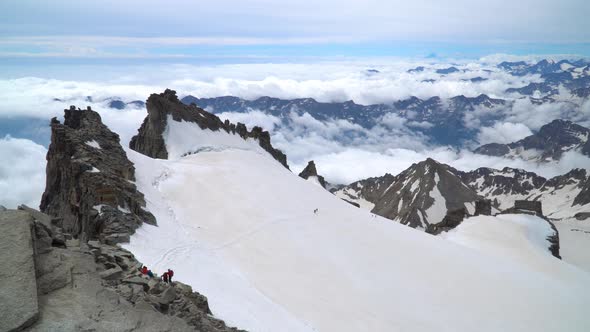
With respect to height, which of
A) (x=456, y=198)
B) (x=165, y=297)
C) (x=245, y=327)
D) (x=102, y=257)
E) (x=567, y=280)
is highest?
(x=102, y=257)

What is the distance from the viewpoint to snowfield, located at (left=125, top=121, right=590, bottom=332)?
2377cm

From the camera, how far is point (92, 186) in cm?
2900

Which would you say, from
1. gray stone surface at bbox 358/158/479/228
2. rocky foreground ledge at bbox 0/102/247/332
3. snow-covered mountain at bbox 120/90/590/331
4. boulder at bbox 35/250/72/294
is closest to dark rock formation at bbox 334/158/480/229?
gray stone surface at bbox 358/158/479/228

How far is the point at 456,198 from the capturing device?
15775 centimetres

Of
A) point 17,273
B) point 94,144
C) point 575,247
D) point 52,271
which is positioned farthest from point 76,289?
point 575,247

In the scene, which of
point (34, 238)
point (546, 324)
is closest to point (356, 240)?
point (546, 324)

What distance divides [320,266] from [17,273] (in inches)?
884

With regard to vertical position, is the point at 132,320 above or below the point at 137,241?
above

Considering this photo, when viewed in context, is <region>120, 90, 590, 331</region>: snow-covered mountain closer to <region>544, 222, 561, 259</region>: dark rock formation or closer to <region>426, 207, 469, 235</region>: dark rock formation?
<region>544, 222, 561, 259</region>: dark rock formation

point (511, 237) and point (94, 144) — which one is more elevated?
point (94, 144)

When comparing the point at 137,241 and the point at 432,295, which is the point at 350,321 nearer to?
the point at 432,295

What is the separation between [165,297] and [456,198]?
159354 mm

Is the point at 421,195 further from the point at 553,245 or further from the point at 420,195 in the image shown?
the point at 553,245

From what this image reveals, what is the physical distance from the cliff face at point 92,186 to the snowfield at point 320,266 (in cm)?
173
